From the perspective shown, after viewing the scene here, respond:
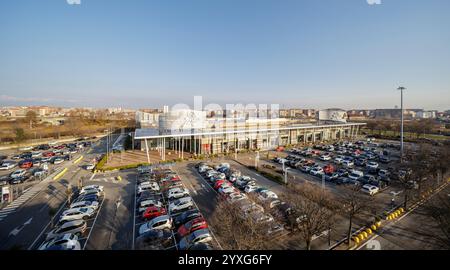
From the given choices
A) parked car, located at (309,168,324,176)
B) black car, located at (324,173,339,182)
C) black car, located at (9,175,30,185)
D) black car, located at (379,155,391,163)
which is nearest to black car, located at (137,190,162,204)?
black car, located at (9,175,30,185)

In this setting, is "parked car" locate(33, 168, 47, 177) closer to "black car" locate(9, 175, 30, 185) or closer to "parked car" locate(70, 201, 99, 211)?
"black car" locate(9, 175, 30, 185)

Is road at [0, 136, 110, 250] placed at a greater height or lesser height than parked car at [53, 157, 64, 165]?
lesser

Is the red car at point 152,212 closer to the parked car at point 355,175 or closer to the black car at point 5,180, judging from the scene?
the black car at point 5,180

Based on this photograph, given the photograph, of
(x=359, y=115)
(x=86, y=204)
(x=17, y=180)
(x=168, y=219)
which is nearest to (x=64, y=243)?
(x=86, y=204)

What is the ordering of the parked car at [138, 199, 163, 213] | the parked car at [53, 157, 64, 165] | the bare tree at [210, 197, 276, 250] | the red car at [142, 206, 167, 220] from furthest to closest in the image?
the parked car at [53, 157, 64, 165], the parked car at [138, 199, 163, 213], the red car at [142, 206, 167, 220], the bare tree at [210, 197, 276, 250]

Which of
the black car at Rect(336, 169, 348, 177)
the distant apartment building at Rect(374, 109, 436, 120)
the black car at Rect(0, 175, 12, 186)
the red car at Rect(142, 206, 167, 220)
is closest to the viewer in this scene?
the red car at Rect(142, 206, 167, 220)

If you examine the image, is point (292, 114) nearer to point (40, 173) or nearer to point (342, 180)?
point (342, 180)

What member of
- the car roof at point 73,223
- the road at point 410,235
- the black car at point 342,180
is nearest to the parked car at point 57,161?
the car roof at point 73,223
